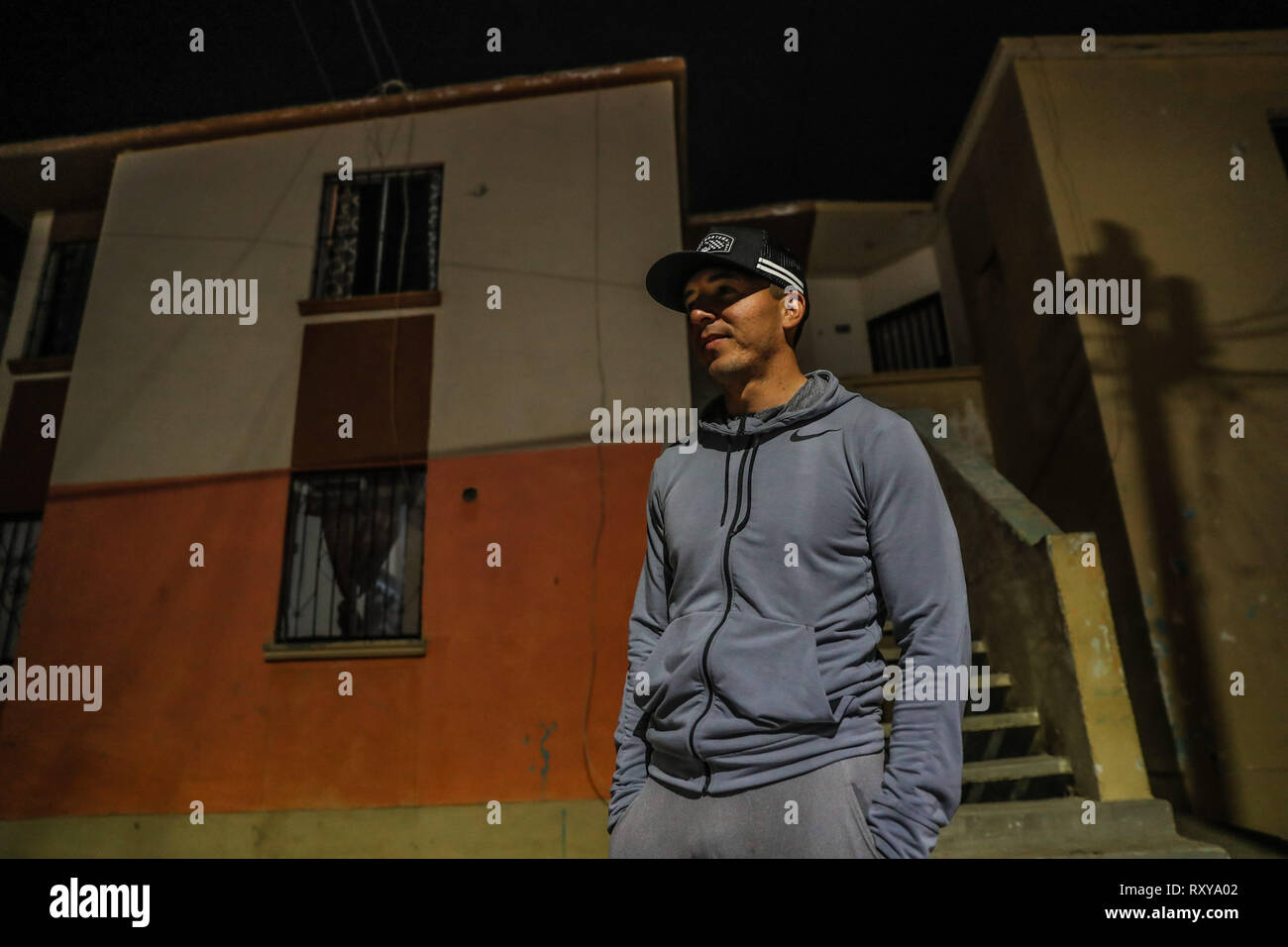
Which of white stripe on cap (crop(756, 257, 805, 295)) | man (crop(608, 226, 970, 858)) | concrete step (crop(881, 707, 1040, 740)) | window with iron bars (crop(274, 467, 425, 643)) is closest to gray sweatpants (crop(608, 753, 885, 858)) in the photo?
man (crop(608, 226, 970, 858))

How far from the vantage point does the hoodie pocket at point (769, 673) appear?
134 centimetres

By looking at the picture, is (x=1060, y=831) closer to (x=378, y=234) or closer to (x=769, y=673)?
(x=769, y=673)

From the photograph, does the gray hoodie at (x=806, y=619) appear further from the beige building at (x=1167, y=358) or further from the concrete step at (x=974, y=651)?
the beige building at (x=1167, y=358)

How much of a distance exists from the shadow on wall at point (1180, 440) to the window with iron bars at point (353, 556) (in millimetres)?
5939

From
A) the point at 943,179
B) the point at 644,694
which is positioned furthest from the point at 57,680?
the point at 943,179

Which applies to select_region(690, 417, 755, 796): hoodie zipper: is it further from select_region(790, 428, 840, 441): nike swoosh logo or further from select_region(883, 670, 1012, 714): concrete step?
select_region(883, 670, 1012, 714): concrete step

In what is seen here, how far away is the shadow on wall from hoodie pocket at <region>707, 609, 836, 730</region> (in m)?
5.74

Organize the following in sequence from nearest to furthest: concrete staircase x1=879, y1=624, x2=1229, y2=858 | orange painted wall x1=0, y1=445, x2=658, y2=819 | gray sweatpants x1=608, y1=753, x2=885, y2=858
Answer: gray sweatpants x1=608, y1=753, x2=885, y2=858
concrete staircase x1=879, y1=624, x2=1229, y2=858
orange painted wall x1=0, y1=445, x2=658, y2=819

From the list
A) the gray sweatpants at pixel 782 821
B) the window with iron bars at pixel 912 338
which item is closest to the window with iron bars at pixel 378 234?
the gray sweatpants at pixel 782 821

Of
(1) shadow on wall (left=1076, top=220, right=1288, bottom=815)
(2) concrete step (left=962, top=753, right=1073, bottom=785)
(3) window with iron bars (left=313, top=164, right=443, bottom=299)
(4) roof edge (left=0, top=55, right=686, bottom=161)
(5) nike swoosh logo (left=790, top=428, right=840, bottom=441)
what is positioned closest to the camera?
(5) nike swoosh logo (left=790, top=428, right=840, bottom=441)

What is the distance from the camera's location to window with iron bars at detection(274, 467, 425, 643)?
5.91 metres

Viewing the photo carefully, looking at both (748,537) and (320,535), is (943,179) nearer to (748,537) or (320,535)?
(320,535)

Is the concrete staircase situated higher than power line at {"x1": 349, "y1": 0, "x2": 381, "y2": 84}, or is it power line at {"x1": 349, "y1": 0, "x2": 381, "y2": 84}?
power line at {"x1": 349, "y1": 0, "x2": 381, "y2": 84}
